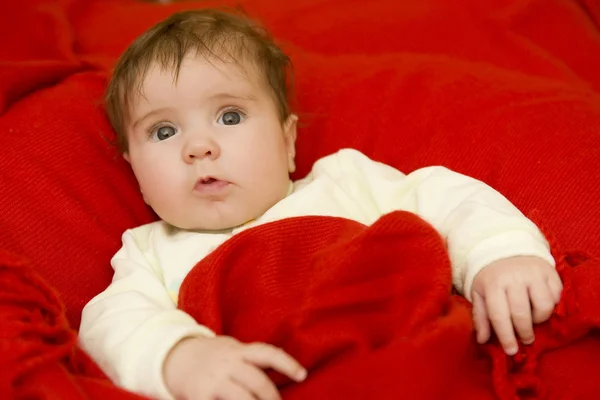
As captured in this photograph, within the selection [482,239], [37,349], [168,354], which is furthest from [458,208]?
[37,349]

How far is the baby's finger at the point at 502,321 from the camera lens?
2.64 feet

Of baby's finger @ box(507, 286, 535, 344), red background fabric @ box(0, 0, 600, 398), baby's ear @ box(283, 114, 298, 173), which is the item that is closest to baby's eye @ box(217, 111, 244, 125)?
baby's ear @ box(283, 114, 298, 173)

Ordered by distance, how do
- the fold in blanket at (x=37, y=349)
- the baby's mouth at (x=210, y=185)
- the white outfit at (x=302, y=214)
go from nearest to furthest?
the fold in blanket at (x=37, y=349), the white outfit at (x=302, y=214), the baby's mouth at (x=210, y=185)

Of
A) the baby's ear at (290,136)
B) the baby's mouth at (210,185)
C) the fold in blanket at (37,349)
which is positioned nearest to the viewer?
the fold in blanket at (37,349)

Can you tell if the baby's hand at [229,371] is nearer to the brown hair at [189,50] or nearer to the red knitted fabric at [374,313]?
the red knitted fabric at [374,313]

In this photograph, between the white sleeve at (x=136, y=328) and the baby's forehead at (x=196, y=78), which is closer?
the white sleeve at (x=136, y=328)

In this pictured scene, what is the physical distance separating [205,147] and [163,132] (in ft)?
0.38

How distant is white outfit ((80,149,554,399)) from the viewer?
2.62 ft

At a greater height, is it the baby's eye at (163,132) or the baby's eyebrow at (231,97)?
the baby's eyebrow at (231,97)

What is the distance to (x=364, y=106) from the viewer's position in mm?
1224

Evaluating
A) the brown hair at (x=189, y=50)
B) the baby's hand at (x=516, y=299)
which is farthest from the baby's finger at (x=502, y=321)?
the brown hair at (x=189, y=50)

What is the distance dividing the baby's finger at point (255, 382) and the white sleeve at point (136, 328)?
9cm

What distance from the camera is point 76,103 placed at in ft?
3.79

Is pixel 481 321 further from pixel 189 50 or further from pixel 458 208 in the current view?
pixel 189 50
